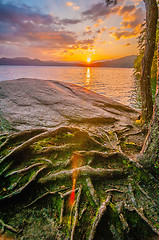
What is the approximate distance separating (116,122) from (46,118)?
509 cm

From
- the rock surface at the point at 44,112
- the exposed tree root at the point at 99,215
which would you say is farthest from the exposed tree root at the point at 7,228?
the rock surface at the point at 44,112

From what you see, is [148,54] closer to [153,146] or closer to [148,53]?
[148,53]

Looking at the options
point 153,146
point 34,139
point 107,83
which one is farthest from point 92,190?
point 107,83

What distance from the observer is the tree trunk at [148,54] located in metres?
6.80

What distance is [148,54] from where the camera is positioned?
7.31 metres

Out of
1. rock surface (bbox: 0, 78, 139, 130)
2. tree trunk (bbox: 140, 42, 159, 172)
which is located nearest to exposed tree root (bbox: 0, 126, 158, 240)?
tree trunk (bbox: 140, 42, 159, 172)

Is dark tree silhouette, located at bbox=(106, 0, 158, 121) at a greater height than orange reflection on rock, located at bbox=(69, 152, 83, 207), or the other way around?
dark tree silhouette, located at bbox=(106, 0, 158, 121)

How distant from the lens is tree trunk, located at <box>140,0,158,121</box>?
6.80m

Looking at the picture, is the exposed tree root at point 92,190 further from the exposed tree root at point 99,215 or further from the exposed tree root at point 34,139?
the exposed tree root at point 34,139

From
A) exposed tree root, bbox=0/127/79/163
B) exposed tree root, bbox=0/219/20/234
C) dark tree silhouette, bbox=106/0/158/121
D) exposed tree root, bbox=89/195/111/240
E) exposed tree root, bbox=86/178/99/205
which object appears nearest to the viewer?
exposed tree root, bbox=89/195/111/240

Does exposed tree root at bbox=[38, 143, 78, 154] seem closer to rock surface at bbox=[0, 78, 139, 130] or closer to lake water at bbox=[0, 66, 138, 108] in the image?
rock surface at bbox=[0, 78, 139, 130]

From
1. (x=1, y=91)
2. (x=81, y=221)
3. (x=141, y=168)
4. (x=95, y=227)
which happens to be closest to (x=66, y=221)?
(x=81, y=221)

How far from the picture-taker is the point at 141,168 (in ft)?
14.1

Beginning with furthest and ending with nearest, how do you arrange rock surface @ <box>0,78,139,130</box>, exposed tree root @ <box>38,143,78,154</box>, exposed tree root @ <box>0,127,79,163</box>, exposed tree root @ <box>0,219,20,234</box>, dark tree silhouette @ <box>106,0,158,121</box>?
rock surface @ <box>0,78,139,130</box>, dark tree silhouette @ <box>106,0,158,121</box>, exposed tree root @ <box>38,143,78,154</box>, exposed tree root @ <box>0,127,79,163</box>, exposed tree root @ <box>0,219,20,234</box>
